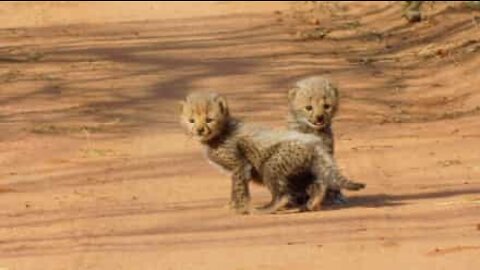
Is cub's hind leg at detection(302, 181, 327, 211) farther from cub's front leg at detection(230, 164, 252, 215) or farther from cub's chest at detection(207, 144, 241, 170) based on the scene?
cub's chest at detection(207, 144, 241, 170)

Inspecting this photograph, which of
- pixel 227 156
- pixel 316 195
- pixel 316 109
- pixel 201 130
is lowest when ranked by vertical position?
pixel 316 195

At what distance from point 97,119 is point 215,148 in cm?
472

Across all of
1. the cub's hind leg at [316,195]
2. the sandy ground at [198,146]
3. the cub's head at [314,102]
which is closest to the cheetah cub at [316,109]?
the cub's head at [314,102]

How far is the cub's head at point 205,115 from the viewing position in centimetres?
1025

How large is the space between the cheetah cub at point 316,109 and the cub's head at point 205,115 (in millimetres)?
494

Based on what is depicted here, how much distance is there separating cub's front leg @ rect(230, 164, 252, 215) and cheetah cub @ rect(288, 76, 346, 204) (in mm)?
483

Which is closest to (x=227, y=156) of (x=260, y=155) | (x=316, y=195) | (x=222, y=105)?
(x=260, y=155)

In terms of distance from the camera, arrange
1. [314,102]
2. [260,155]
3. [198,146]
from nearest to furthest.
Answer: [260,155]
[314,102]
[198,146]

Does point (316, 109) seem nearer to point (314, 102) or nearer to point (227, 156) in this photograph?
point (314, 102)

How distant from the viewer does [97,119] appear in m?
15.0

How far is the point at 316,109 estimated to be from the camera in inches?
409

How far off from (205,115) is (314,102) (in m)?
0.71

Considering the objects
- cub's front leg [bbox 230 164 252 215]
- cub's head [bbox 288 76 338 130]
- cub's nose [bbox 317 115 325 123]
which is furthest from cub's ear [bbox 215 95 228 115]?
cub's nose [bbox 317 115 325 123]

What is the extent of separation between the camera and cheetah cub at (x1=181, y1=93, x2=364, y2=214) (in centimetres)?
1014
